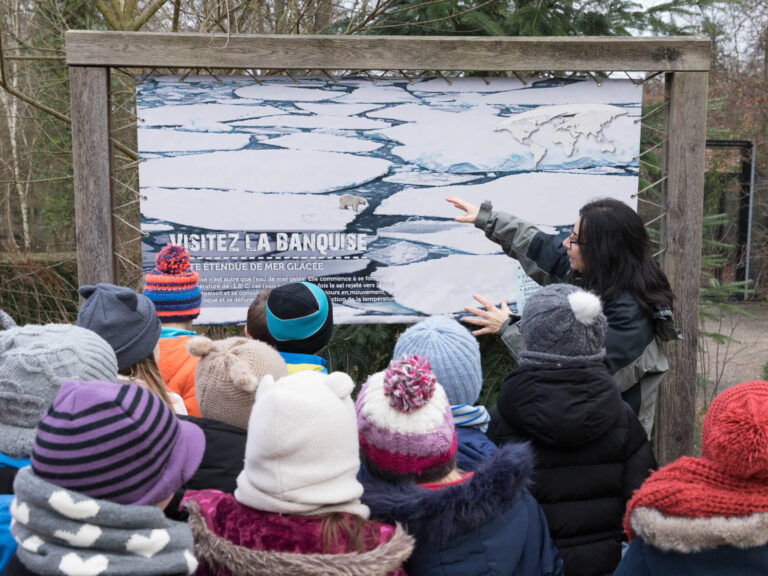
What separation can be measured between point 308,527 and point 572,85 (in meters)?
2.88

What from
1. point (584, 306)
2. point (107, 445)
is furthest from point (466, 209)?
point (107, 445)

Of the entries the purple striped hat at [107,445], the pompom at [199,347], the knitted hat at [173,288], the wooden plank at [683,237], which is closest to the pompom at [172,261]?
the knitted hat at [173,288]

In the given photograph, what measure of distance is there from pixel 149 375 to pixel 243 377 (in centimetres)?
58

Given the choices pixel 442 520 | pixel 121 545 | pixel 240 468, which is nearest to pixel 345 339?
pixel 240 468

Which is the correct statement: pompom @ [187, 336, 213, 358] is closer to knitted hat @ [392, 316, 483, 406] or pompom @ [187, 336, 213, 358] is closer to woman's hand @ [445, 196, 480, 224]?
knitted hat @ [392, 316, 483, 406]

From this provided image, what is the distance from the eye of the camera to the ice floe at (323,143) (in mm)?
3547

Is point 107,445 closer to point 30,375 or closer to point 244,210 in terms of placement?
point 30,375

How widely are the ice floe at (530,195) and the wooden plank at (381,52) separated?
0.54m

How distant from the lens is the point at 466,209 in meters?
3.48

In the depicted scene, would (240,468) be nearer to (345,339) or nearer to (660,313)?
(660,313)

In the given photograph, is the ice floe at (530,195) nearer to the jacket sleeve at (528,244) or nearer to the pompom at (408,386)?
the jacket sleeve at (528,244)

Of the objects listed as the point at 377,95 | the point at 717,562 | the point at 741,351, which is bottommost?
the point at 741,351

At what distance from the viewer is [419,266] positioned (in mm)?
3658

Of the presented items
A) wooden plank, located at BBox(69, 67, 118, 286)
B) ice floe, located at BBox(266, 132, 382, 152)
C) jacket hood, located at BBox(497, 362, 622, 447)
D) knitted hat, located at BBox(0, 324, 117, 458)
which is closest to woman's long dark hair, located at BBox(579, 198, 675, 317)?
jacket hood, located at BBox(497, 362, 622, 447)
